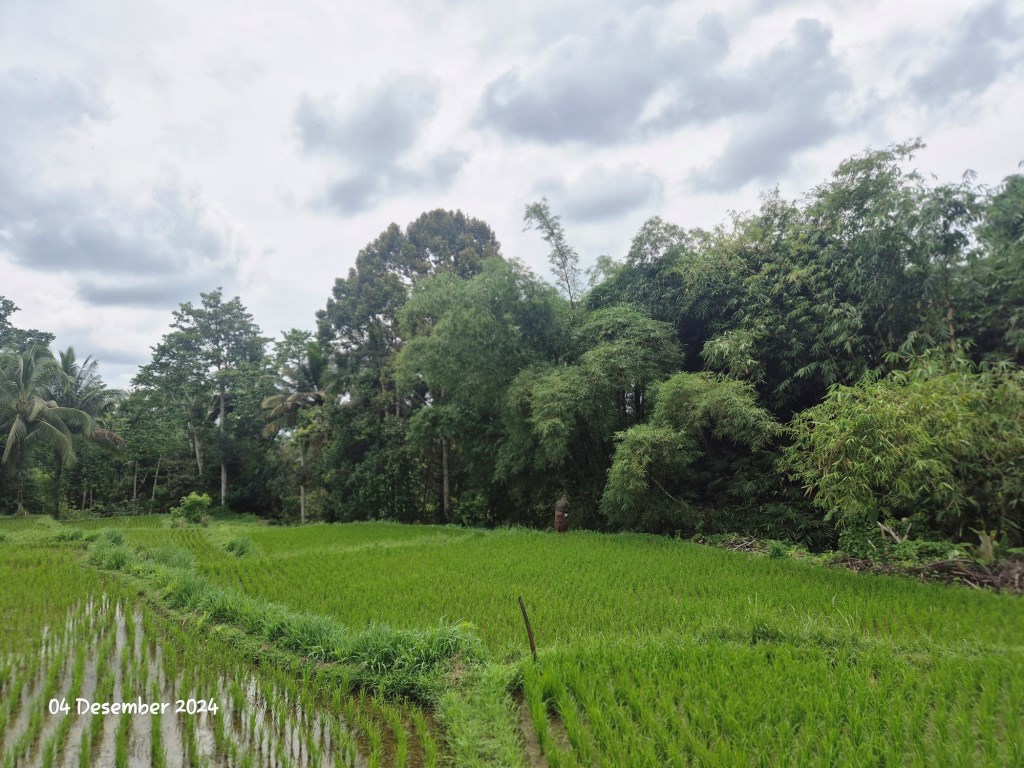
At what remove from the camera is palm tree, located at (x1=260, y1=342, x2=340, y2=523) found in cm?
1727

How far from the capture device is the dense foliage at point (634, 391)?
6.04 meters

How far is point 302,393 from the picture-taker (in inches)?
696

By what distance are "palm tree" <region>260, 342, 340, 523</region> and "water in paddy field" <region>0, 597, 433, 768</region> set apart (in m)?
13.6

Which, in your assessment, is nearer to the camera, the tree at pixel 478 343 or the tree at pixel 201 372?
the tree at pixel 478 343

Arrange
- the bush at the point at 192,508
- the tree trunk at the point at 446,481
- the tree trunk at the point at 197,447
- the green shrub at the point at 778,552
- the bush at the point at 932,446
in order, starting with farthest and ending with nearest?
the tree trunk at the point at 197,447 < the tree trunk at the point at 446,481 < the bush at the point at 192,508 < the green shrub at the point at 778,552 < the bush at the point at 932,446

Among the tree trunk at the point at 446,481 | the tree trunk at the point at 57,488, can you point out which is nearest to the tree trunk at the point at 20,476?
the tree trunk at the point at 57,488

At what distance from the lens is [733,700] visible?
9.77 feet

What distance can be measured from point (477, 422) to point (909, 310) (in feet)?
30.7

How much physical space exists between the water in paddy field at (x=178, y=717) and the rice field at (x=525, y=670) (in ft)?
0.06

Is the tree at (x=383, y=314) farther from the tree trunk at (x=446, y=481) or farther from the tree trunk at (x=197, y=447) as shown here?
the tree trunk at (x=197, y=447)

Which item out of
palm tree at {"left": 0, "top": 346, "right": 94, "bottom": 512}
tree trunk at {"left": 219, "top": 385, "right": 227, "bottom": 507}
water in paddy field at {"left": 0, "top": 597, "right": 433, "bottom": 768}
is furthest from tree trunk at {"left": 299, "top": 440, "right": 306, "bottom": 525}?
water in paddy field at {"left": 0, "top": 597, "right": 433, "bottom": 768}

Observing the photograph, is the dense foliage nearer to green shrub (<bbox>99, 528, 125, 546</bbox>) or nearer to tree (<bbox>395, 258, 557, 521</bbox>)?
tree (<bbox>395, 258, 557, 521</bbox>)

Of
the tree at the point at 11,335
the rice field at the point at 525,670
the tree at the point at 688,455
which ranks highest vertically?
the tree at the point at 11,335

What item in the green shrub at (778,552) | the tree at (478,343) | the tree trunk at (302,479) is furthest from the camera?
the tree trunk at (302,479)
